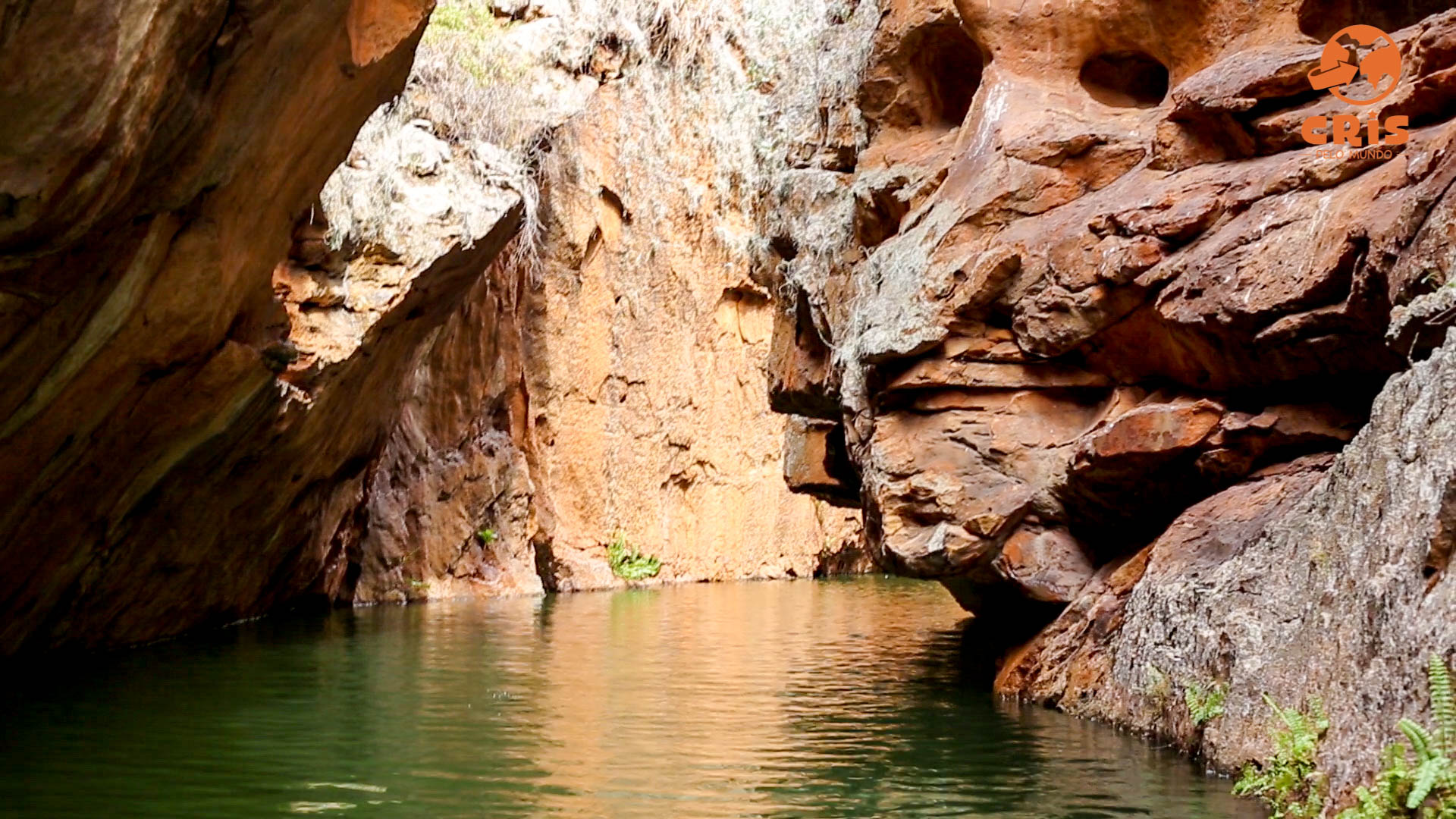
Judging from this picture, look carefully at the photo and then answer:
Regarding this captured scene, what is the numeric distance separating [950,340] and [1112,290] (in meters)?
1.40

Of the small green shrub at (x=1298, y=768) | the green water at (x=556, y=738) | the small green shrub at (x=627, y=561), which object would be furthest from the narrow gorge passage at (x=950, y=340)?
the small green shrub at (x=627, y=561)

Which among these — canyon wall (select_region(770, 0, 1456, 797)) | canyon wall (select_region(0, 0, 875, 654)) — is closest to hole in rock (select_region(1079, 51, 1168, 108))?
canyon wall (select_region(770, 0, 1456, 797))

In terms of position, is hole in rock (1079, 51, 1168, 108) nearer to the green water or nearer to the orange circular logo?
the orange circular logo

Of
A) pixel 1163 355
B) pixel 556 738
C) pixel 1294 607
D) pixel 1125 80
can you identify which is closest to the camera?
pixel 1294 607

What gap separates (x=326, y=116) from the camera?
10.1 meters

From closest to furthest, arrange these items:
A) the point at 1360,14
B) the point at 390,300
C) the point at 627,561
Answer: the point at 1360,14 < the point at 390,300 < the point at 627,561

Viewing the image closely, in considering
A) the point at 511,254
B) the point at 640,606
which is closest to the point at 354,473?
the point at 640,606

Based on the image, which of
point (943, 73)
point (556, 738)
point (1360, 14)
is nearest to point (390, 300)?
point (943, 73)

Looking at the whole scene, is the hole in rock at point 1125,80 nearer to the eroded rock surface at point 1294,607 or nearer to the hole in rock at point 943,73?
the hole in rock at point 943,73

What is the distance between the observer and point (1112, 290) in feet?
32.6

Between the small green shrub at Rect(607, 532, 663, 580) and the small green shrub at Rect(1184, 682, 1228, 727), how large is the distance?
19.0 m

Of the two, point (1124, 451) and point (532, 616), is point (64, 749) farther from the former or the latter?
point (532, 616)

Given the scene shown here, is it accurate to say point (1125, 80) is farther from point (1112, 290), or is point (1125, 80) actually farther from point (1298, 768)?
point (1298, 768)

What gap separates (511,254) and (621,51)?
5448 mm
